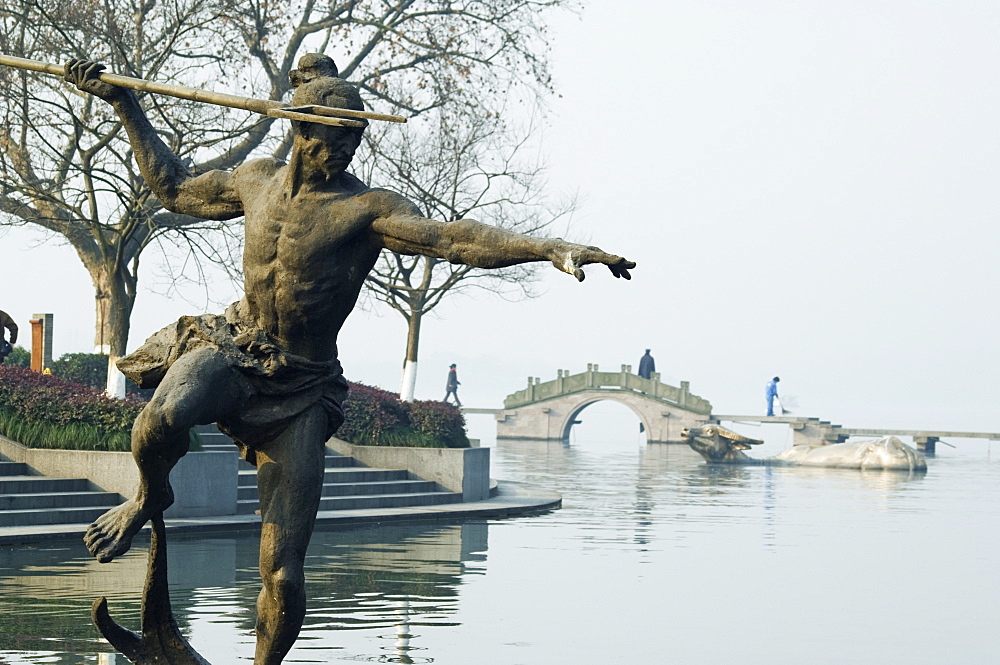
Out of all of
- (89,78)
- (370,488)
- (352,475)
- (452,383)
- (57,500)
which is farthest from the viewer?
(452,383)

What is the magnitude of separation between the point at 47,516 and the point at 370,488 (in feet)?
16.7

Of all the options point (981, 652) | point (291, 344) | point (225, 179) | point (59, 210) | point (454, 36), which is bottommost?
point (981, 652)

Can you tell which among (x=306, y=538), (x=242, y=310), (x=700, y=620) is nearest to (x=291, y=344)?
(x=242, y=310)

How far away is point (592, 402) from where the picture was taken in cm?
6400

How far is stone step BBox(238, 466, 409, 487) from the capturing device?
18.2m

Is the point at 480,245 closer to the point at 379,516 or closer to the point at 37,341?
the point at 379,516

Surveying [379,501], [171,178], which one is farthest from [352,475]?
[171,178]

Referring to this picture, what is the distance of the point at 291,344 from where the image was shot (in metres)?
6.11

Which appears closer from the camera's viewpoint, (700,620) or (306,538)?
(306,538)

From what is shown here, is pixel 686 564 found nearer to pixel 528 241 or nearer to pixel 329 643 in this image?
pixel 329 643

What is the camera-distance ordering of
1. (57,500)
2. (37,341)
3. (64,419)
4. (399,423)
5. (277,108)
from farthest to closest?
(37,341) → (399,423) → (64,419) → (57,500) → (277,108)

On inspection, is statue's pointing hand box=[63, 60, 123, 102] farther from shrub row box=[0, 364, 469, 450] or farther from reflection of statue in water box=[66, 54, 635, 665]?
shrub row box=[0, 364, 469, 450]

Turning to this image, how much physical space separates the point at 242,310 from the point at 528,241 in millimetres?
1445

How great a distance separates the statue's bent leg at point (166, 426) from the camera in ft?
18.4
